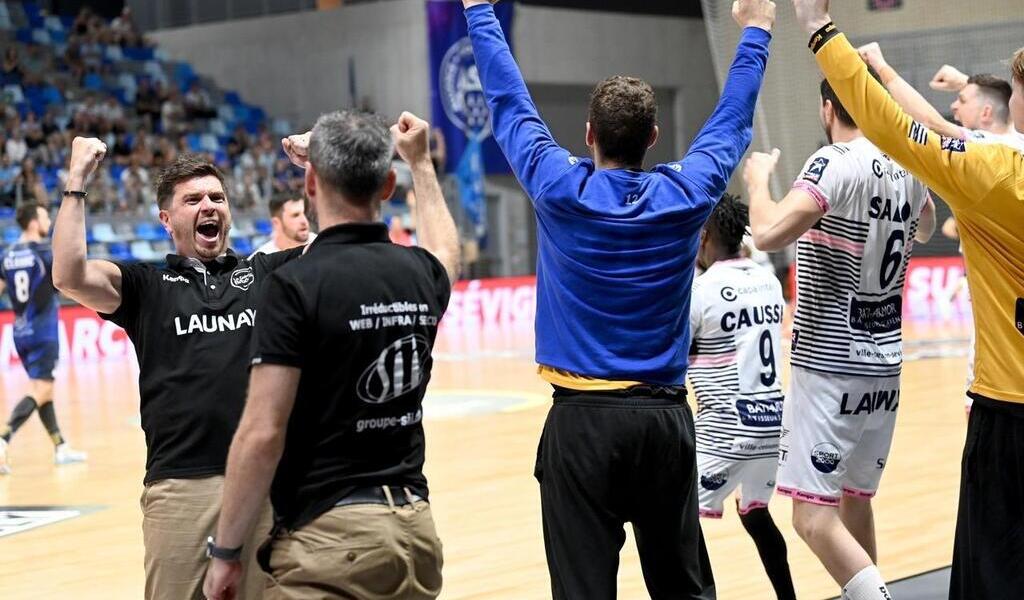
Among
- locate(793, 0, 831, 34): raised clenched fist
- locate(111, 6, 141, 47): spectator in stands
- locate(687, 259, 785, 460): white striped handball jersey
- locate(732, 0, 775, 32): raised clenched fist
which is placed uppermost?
locate(111, 6, 141, 47): spectator in stands

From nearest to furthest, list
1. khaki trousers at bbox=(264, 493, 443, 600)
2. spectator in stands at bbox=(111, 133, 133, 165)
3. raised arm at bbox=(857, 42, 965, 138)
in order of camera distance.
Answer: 1. khaki trousers at bbox=(264, 493, 443, 600)
2. raised arm at bbox=(857, 42, 965, 138)
3. spectator in stands at bbox=(111, 133, 133, 165)

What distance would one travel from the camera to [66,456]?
10.9 m

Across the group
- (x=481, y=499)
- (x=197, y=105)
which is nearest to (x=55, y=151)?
(x=197, y=105)

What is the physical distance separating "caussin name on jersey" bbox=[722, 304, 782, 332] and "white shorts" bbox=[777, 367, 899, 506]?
1.61 feet

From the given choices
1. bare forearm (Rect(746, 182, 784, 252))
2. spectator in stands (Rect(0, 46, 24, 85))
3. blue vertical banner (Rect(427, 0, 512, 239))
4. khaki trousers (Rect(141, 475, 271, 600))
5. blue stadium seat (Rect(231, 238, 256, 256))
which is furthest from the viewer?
blue vertical banner (Rect(427, 0, 512, 239))

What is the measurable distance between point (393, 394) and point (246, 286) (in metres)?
1.15

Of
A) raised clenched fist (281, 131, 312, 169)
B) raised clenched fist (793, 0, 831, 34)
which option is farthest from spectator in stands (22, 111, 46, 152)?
raised clenched fist (793, 0, 831, 34)

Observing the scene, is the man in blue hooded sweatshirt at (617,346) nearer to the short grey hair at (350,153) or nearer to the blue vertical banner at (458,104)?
the short grey hair at (350,153)

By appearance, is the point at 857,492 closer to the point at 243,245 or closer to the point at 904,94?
the point at 904,94

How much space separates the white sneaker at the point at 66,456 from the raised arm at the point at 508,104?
25.3 feet

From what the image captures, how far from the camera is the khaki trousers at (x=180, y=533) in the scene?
4.04 metres

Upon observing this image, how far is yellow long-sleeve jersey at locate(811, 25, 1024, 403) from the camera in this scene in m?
3.66

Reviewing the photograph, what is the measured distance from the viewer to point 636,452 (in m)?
3.90

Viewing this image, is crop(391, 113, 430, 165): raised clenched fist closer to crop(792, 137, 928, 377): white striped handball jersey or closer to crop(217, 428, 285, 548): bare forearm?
crop(217, 428, 285, 548): bare forearm
